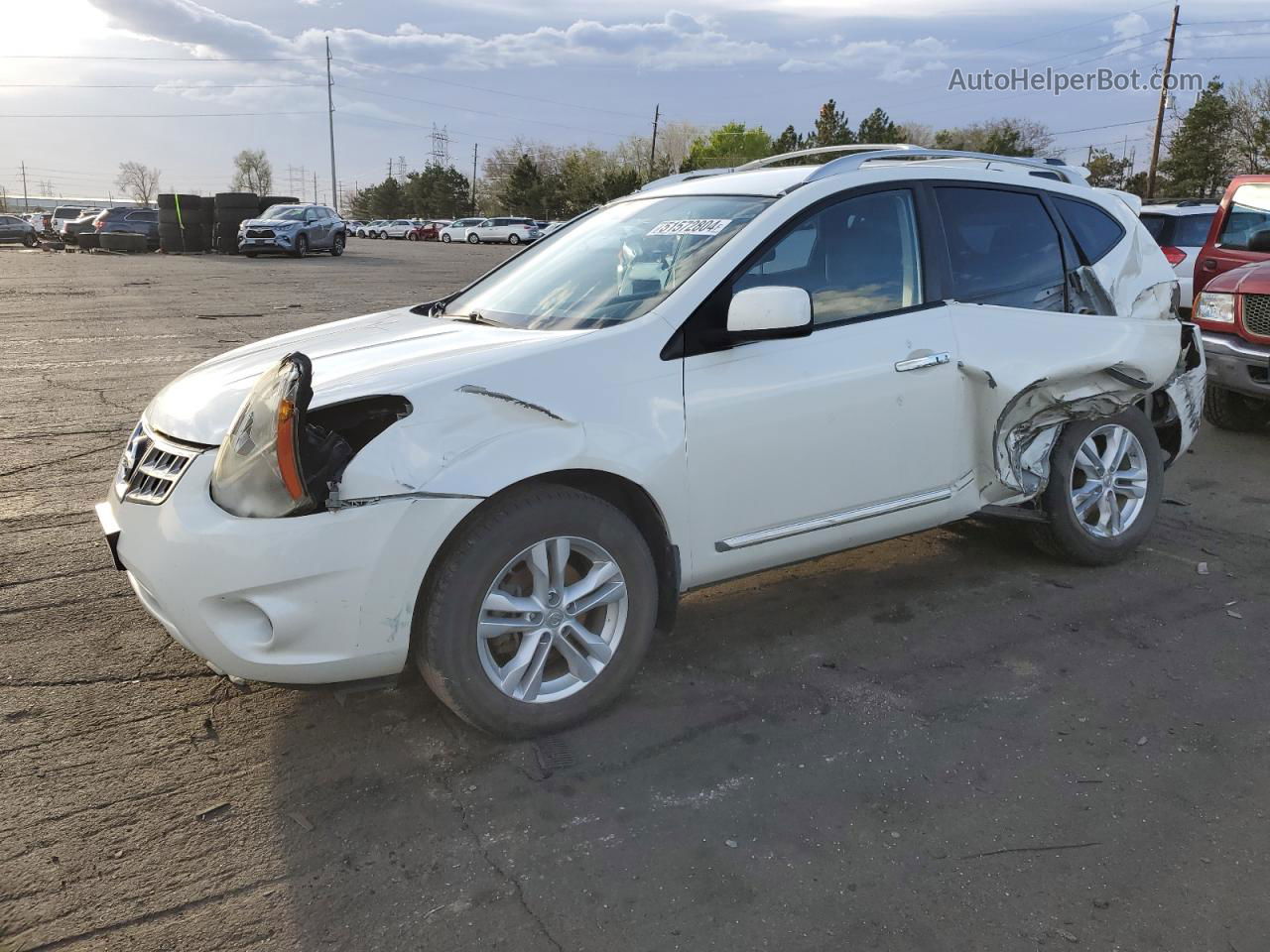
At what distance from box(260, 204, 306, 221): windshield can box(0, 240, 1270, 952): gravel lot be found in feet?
95.4

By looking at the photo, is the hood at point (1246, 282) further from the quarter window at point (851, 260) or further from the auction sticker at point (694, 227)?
the auction sticker at point (694, 227)

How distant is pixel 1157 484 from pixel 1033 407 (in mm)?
1032

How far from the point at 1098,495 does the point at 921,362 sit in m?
1.46

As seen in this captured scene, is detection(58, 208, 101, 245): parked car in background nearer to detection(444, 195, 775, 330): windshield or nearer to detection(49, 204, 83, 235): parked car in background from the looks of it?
detection(49, 204, 83, 235): parked car in background

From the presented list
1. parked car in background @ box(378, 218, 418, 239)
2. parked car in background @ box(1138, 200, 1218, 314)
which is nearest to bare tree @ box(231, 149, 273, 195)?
parked car in background @ box(378, 218, 418, 239)

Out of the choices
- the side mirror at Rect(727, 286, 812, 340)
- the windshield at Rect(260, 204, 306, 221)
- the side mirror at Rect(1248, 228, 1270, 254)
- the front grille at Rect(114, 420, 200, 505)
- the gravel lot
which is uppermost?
the windshield at Rect(260, 204, 306, 221)

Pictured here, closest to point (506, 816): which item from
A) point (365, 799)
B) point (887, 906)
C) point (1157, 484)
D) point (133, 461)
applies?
point (365, 799)

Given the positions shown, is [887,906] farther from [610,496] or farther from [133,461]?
[133,461]

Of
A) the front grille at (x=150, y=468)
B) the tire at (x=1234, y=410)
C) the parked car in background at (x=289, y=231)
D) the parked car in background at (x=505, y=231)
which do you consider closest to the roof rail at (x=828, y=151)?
the front grille at (x=150, y=468)

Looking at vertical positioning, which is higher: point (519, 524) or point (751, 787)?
point (519, 524)

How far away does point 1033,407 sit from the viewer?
4.35 m

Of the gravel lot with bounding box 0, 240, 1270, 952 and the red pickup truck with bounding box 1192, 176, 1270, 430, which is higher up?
the red pickup truck with bounding box 1192, 176, 1270, 430

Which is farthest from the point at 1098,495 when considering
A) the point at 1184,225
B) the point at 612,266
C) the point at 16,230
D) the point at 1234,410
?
the point at 16,230

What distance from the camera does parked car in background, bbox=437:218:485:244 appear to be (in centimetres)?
5983
